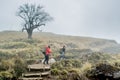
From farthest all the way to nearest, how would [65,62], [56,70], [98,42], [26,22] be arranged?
[98,42] < [26,22] < [65,62] < [56,70]

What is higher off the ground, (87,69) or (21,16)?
(21,16)

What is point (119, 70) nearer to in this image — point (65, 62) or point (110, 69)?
point (110, 69)

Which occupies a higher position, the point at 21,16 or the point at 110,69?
the point at 21,16

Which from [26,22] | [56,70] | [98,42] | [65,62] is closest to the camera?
[56,70]

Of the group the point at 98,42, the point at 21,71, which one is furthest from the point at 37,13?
the point at 21,71

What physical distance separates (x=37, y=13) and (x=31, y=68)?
58.8 metres

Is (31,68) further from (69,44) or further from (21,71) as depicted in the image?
(69,44)

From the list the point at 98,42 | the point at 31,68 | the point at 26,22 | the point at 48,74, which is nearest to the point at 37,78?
the point at 48,74

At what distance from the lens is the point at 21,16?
3440 inches

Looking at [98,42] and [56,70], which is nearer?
[56,70]

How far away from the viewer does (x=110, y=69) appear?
86.6 ft

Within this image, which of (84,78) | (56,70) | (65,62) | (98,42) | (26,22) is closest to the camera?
(84,78)

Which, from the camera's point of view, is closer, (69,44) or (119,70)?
(119,70)

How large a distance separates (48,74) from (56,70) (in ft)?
2.76
